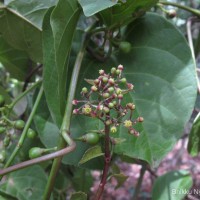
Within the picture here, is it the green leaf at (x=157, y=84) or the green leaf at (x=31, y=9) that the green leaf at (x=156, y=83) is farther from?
the green leaf at (x=31, y=9)

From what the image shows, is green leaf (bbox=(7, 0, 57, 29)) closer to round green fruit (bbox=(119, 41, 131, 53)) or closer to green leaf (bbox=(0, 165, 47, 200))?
round green fruit (bbox=(119, 41, 131, 53))

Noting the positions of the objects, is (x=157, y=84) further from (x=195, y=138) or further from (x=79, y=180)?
(x=79, y=180)

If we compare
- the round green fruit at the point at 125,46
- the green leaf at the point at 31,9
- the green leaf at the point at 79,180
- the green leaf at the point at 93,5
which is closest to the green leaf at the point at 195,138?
the round green fruit at the point at 125,46

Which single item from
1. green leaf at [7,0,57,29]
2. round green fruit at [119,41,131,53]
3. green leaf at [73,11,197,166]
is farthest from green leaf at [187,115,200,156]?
green leaf at [7,0,57,29]

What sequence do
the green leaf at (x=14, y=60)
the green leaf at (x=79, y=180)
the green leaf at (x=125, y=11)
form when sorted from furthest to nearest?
the green leaf at (x=79, y=180) → the green leaf at (x=14, y=60) → the green leaf at (x=125, y=11)

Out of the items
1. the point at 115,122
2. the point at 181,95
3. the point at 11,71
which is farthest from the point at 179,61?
the point at 11,71

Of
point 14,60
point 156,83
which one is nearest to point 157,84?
point 156,83
